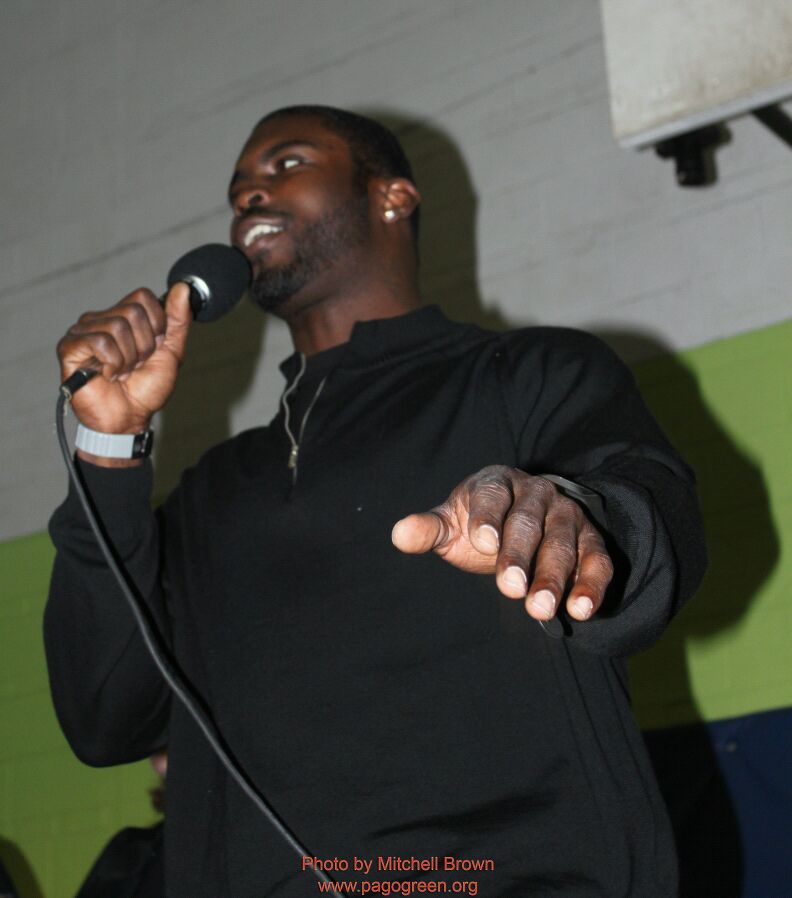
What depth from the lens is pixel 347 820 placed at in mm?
1287

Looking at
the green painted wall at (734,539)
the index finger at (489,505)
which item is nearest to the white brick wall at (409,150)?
the green painted wall at (734,539)

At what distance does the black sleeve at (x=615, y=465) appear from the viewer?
1.07 m

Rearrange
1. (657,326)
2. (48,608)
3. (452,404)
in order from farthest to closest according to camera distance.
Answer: (657,326), (48,608), (452,404)

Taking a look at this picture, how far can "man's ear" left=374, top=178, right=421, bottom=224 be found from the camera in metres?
1.98

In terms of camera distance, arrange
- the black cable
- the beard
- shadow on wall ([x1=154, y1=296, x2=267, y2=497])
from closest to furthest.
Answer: the black cable < the beard < shadow on wall ([x1=154, y1=296, x2=267, y2=497])

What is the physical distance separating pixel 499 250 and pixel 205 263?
4.22 ft

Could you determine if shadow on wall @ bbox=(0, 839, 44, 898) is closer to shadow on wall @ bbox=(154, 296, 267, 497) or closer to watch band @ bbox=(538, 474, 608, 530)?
shadow on wall @ bbox=(154, 296, 267, 497)

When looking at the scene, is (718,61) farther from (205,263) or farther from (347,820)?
(347,820)

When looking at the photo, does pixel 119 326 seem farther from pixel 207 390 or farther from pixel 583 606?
pixel 207 390

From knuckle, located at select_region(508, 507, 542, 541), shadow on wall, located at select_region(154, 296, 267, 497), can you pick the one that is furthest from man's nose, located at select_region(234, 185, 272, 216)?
shadow on wall, located at select_region(154, 296, 267, 497)

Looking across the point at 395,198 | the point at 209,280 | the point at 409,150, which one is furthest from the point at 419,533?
the point at 409,150

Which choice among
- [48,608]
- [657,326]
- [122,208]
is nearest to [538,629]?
[48,608]

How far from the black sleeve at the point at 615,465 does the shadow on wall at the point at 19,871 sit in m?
1.86

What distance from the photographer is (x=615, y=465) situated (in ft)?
3.98
